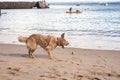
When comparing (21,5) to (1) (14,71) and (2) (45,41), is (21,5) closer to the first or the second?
(2) (45,41)

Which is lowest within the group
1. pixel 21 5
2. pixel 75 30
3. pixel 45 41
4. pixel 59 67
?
pixel 21 5

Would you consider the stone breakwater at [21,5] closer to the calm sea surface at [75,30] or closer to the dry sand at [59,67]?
the calm sea surface at [75,30]

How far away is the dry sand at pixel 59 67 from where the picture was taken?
7.15m


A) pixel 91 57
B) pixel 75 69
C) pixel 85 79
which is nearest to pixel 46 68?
pixel 75 69

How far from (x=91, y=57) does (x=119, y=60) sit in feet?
3.11

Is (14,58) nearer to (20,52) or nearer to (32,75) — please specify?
(20,52)

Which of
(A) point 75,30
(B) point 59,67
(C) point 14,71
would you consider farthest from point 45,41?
(A) point 75,30

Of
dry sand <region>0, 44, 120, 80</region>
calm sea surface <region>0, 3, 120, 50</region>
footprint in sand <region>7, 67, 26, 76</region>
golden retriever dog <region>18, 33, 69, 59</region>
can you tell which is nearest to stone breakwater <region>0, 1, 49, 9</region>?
calm sea surface <region>0, 3, 120, 50</region>

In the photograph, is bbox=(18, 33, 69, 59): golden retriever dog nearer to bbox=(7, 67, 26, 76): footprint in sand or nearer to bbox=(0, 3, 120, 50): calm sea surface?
bbox=(7, 67, 26, 76): footprint in sand

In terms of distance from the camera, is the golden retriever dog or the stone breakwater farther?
the stone breakwater

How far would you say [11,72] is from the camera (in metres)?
7.43

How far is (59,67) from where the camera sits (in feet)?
27.0

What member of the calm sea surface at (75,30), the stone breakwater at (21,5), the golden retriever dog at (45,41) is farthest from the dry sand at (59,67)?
the stone breakwater at (21,5)

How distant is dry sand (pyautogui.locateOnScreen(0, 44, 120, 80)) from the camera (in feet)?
23.5
